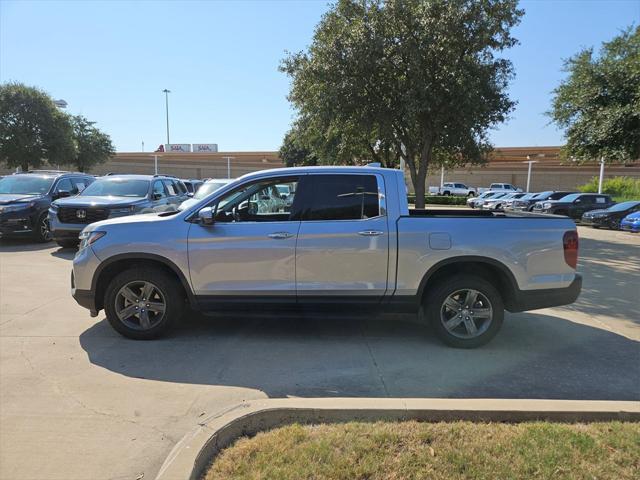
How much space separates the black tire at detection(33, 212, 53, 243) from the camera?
1208cm

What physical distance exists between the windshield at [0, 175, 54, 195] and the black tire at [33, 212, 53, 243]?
89cm

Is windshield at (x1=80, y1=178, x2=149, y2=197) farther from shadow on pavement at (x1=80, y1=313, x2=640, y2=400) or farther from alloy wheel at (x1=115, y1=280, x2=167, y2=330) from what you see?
alloy wheel at (x1=115, y1=280, x2=167, y2=330)

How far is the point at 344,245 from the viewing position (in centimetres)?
491

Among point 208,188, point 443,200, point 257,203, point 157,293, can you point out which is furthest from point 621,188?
point 157,293

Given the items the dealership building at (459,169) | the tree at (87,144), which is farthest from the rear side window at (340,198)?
the dealership building at (459,169)

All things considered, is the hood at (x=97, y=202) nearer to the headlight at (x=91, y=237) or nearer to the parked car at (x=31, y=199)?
the parked car at (x=31, y=199)

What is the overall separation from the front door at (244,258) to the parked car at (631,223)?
19113 millimetres

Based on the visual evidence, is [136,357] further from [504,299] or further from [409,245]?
[504,299]

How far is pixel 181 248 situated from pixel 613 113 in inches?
637

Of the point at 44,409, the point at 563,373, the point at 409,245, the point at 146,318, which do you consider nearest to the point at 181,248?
the point at 146,318

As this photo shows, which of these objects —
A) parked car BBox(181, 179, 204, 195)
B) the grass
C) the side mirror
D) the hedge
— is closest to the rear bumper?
the grass

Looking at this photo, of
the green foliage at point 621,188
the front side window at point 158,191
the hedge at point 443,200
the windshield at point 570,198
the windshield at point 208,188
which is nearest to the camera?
the front side window at point 158,191

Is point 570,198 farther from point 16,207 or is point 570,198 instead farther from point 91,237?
point 91,237

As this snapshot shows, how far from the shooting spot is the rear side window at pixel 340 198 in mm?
5039
